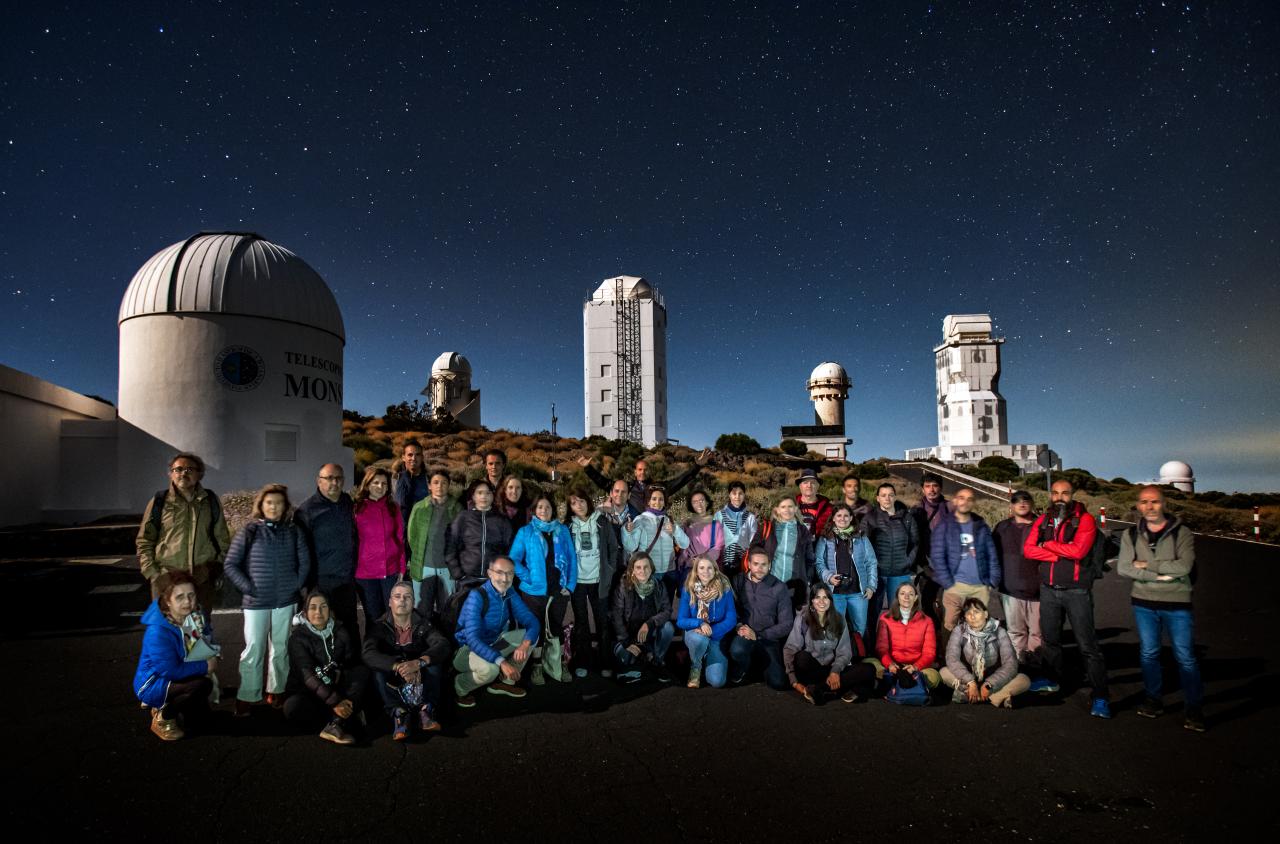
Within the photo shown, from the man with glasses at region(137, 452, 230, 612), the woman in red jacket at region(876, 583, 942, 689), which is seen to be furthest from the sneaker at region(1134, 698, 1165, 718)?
the man with glasses at region(137, 452, 230, 612)

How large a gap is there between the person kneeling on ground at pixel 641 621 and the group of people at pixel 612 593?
0.7 inches

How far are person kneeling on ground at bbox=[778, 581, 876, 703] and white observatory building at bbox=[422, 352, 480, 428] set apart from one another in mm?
40954

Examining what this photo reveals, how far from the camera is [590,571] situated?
5.40 metres

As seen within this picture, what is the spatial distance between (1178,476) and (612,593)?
1153 inches

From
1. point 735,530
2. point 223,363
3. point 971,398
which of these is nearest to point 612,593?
point 735,530

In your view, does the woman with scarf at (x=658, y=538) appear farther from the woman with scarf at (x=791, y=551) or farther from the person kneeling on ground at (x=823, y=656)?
the person kneeling on ground at (x=823, y=656)

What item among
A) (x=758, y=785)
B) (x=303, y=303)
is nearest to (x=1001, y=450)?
(x=303, y=303)

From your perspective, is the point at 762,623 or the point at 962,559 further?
the point at 962,559

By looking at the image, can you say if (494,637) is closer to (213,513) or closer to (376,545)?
(376,545)

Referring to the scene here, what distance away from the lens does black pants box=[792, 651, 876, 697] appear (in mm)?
4594

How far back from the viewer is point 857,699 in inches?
178

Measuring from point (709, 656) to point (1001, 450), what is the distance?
3991 centimetres

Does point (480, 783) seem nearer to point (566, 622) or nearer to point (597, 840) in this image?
point (597, 840)

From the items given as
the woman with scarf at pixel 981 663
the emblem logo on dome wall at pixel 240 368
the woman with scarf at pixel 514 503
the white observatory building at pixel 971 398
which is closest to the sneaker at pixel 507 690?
the woman with scarf at pixel 514 503
